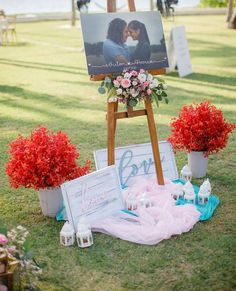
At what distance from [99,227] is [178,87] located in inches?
190

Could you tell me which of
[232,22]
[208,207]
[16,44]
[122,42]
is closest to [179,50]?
[122,42]

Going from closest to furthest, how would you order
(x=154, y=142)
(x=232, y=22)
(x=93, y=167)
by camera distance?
(x=154, y=142)
(x=93, y=167)
(x=232, y=22)

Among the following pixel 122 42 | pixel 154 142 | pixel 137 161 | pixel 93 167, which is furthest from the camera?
pixel 93 167

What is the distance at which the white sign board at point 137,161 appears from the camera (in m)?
3.66

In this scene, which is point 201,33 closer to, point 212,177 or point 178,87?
point 178,87

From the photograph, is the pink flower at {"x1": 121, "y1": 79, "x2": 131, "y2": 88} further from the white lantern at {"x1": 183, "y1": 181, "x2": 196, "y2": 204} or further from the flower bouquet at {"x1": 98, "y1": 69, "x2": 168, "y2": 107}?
the white lantern at {"x1": 183, "y1": 181, "x2": 196, "y2": 204}

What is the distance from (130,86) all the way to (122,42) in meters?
0.36

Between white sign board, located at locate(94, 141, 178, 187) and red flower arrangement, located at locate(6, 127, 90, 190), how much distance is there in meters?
0.47

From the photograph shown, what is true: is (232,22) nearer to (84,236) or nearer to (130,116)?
(130,116)

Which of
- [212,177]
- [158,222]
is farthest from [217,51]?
[158,222]

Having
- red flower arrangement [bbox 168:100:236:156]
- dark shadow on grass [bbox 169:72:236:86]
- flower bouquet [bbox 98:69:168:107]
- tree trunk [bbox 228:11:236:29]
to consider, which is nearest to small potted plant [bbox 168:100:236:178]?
red flower arrangement [bbox 168:100:236:156]

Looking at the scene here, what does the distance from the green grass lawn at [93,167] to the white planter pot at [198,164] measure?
0.42 feet

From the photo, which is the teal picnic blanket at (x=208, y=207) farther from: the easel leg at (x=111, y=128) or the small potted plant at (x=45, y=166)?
the small potted plant at (x=45, y=166)

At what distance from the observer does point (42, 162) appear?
3.04 meters
